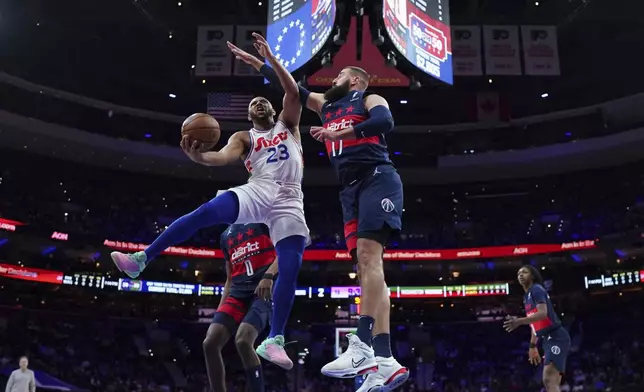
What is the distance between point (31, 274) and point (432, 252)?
18204 millimetres

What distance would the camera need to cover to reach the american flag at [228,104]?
61.5 ft

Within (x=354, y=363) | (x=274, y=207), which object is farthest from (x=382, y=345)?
(x=274, y=207)

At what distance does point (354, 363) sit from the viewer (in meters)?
4.51

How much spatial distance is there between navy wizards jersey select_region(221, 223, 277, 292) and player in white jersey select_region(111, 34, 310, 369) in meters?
0.99

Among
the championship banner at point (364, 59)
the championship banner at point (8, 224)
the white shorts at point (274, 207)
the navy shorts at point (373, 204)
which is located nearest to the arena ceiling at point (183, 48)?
the championship banner at point (364, 59)

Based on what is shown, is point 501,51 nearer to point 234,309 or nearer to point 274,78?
point 274,78

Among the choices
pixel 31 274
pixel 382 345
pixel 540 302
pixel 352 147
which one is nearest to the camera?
pixel 382 345

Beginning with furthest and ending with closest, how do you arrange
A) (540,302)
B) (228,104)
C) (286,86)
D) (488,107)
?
1. (488,107)
2. (228,104)
3. (540,302)
4. (286,86)

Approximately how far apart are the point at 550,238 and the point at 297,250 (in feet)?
87.9

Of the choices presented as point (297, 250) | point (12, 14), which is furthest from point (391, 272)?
point (297, 250)

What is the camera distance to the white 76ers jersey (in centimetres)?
581

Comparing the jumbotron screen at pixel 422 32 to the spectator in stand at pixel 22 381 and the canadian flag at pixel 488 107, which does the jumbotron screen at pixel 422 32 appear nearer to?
the spectator in stand at pixel 22 381

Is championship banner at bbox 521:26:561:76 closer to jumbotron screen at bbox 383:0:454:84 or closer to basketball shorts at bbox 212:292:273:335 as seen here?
jumbotron screen at bbox 383:0:454:84

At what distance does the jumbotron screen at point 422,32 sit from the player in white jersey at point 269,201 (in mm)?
5574
